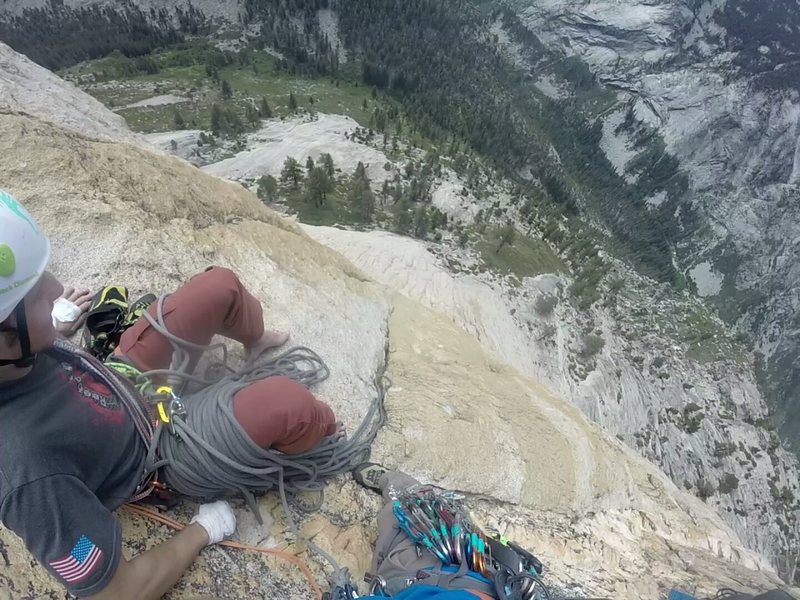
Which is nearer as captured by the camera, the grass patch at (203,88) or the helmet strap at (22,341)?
the helmet strap at (22,341)

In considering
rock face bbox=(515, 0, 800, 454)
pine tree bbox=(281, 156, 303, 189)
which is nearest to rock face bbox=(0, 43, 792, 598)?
pine tree bbox=(281, 156, 303, 189)

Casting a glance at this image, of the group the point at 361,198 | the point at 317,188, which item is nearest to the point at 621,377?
the point at 361,198

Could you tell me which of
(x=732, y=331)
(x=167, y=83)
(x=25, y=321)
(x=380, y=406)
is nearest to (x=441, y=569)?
(x=380, y=406)

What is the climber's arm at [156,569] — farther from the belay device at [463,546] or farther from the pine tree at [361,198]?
the pine tree at [361,198]

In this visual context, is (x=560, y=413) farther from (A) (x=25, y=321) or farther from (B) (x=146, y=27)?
(B) (x=146, y=27)

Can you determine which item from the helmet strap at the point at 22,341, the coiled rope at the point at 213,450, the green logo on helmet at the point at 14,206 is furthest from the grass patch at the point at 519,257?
the helmet strap at the point at 22,341

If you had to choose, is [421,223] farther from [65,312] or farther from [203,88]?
[203,88]

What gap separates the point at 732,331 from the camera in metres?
55.3

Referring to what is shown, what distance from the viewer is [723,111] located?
8700cm

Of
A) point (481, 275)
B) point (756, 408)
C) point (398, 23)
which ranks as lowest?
point (756, 408)

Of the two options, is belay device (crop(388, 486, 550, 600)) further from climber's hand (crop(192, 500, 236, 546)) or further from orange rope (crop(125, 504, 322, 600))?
climber's hand (crop(192, 500, 236, 546))

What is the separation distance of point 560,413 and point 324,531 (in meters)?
3.42

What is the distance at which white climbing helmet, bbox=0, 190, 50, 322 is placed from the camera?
1528 mm

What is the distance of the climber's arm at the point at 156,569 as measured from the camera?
6.11ft
